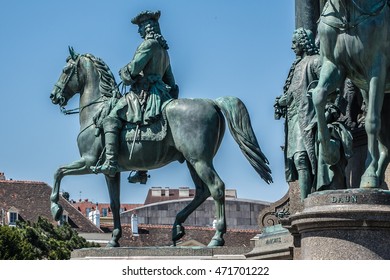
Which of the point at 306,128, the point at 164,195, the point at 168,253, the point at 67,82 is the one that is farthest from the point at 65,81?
the point at 164,195

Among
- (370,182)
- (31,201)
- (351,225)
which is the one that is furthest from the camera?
(31,201)

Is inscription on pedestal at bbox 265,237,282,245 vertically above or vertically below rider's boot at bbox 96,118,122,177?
below

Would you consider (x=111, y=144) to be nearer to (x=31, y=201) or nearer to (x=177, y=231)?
(x=177, y=231)

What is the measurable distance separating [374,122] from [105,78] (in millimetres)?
7943

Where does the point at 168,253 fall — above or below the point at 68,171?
below

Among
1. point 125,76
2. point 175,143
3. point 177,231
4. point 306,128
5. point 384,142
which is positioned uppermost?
point 125,76

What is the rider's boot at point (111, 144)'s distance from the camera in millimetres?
20719

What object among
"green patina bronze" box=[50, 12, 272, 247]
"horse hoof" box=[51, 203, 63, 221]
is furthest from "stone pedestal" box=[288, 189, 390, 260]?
"horse hoof" box=[51, 203, 63, 221]

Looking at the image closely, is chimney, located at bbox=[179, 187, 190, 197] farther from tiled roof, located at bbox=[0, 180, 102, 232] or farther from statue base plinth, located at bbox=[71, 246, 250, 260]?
statue base plinth, located at bbox=[71, 246, 250, 260]

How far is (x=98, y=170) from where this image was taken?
2083 centimetres

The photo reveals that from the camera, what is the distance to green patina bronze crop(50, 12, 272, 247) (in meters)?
20.3

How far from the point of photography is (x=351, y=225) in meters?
14.1

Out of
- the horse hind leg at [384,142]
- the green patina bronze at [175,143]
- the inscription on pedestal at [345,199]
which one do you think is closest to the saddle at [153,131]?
the green patina bronze at [175,143]

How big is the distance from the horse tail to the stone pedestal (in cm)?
612
